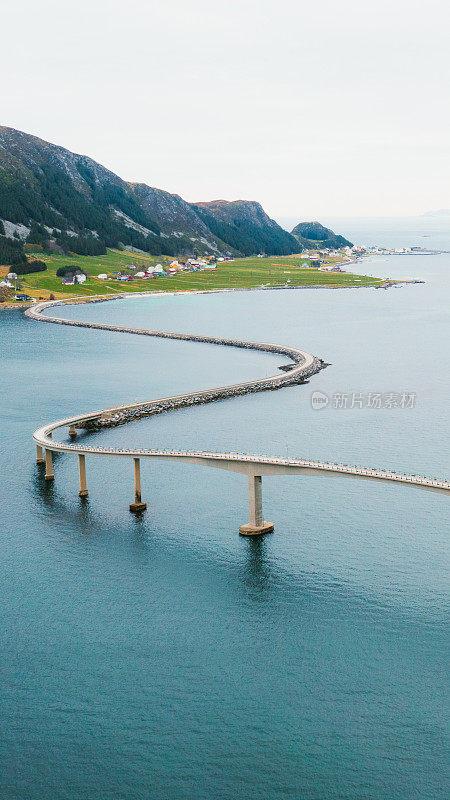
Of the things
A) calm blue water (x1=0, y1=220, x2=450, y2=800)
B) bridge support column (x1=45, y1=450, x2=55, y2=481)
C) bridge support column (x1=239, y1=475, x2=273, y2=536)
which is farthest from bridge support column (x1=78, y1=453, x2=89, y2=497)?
bridge support column (x1=239, y1=475, x2=273, y2=536)

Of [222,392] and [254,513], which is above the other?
[222,392]

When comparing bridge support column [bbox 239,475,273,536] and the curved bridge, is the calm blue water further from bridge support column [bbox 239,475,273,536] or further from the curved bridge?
the curved bridge

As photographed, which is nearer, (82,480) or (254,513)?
(254,513)

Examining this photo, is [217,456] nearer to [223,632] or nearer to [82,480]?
[82,480]

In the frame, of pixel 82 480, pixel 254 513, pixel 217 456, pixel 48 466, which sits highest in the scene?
pixel 217 456

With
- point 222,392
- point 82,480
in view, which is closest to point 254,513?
point 82,480

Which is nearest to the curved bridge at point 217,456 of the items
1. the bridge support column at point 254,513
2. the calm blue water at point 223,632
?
the bridge support column at point 254,513
